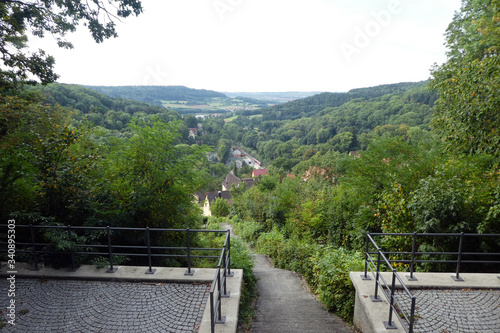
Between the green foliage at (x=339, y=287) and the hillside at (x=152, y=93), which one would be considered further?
the hillside at (x=152, y=93)

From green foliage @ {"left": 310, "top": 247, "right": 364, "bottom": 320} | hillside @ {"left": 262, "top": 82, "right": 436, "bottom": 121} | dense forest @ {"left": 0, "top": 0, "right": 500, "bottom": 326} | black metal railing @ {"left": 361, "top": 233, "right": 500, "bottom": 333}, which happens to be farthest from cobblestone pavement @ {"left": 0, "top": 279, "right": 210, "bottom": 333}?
hillside @ {"left": 262, "top": 82, "right": 436, "bottom": 121}

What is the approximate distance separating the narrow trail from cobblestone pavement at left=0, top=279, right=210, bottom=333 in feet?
4.53

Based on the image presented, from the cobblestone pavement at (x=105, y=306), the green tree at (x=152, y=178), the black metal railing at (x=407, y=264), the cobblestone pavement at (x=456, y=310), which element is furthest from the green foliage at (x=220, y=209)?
the cobblestone pavement at (x=456, y=310)

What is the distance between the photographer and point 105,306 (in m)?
4.79

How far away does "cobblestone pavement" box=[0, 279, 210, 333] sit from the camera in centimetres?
432

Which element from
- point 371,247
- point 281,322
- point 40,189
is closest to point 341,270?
point 281,322

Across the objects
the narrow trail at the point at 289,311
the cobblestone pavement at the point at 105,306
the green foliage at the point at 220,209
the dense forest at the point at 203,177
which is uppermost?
the dense forest at the point at 203,177

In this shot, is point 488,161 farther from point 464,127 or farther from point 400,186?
point 400,186

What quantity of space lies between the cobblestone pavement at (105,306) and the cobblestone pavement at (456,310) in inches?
136

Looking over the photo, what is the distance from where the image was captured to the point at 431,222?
637 centimetres

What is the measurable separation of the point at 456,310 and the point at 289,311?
2.92 metres

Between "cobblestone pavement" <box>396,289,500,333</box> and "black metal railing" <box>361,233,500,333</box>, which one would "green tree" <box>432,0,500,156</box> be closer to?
"black metal railing" <box>361,233,500,333</box>

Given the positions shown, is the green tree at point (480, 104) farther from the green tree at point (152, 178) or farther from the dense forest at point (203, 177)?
the green tree at point (152, 178)

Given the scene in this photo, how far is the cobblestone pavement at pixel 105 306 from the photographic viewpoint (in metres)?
4.32
